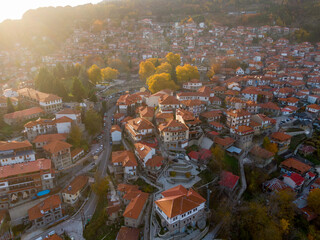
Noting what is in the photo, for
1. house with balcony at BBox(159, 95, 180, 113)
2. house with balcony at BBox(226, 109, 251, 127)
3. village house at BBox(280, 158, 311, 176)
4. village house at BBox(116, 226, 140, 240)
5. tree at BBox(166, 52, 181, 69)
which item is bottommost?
village house at BBox(280, 158, 311, 176)

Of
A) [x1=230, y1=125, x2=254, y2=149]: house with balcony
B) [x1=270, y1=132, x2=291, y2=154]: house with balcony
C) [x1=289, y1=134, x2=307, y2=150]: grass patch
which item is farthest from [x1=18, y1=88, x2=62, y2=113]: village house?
[x1=289, y1=134, x2=307, y2=150]: grass patch

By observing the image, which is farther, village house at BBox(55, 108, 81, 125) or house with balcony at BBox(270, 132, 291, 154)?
house with balcony at BBox(270, 132, 291, 154)

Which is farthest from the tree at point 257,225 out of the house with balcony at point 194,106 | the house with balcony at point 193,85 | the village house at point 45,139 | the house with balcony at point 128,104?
the house with balcony at point 193,85

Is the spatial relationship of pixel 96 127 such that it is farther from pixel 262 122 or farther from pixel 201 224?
pixel 262 122

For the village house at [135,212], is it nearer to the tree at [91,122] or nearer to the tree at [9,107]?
the tree at [91,122]

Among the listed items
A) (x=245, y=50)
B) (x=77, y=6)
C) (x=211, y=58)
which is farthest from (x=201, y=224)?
(x=77, y=6)

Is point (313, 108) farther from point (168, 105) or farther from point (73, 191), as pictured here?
point (73, 191)

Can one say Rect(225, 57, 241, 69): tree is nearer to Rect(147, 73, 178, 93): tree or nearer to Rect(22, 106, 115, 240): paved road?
Rect(147, 73, 178, 93): tree
